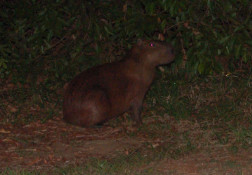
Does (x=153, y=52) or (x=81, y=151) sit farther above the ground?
(x=153, y=52)

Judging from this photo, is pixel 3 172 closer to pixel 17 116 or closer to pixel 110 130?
pixel 110 130

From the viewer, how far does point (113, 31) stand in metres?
7.02

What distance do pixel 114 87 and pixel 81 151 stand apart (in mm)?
1196

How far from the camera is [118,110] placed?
21.3 ft

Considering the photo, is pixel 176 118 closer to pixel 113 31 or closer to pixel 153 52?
pixel 153 52

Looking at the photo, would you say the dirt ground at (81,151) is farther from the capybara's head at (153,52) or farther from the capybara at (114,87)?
the capybara's head at (153,52)

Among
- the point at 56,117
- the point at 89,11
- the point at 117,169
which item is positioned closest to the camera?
the point at 117,169

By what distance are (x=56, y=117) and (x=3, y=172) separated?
2.24 m

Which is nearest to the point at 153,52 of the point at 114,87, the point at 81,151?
the point at 114,87

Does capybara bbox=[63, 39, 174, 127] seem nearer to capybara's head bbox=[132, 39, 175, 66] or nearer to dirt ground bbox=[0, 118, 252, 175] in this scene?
capybara's head bbox=[132, 39, 175, 66]

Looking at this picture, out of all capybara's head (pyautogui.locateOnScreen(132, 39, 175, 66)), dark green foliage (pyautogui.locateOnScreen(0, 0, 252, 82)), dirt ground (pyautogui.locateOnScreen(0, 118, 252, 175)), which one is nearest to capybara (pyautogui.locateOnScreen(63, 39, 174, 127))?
capybara's head (pyautogui.locateOnScreen(132, 39, 175, 66))

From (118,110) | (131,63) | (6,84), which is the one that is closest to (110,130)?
(118,110)

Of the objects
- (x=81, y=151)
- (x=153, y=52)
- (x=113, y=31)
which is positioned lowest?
(x=81, y=151)

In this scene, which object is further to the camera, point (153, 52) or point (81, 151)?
point (153, 52)
